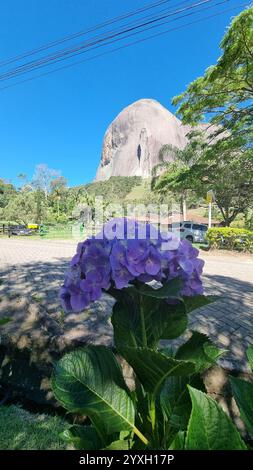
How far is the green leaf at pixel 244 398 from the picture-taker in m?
Answer: 0.85

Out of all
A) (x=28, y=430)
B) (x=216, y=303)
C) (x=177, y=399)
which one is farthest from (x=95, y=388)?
(x=216, y=303)

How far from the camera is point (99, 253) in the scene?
3.29 ft

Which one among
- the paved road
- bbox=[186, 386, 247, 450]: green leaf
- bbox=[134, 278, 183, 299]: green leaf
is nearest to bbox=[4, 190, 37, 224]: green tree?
the paved road

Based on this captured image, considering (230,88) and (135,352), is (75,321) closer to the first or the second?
(135,352)

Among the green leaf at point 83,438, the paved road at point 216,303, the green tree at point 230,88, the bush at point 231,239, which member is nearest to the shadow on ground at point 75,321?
the paved road at point 216,303

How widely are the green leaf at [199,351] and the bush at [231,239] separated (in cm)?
1405

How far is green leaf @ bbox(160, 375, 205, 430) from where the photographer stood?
1051mm

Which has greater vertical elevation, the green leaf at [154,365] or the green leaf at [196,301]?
the green leaf at [196,301]

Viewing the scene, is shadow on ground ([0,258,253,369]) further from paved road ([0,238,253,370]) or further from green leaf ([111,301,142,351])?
green leaf ([111,301,142,351])

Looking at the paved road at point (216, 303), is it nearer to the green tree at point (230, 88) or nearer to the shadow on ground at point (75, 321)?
the shadow on ground at point (75, 321)

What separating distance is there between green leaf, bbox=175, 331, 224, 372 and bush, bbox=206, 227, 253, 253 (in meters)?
14.0

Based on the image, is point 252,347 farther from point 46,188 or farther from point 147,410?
point 46,188
